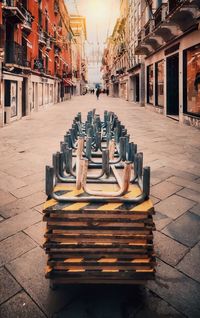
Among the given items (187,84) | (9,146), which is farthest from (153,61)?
(9,146)

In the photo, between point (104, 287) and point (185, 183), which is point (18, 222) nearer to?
point (104, 287)

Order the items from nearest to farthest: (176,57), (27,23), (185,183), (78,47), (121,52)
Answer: (185,183)
(176,57)
(27,23)
(121,52)
(78,47)

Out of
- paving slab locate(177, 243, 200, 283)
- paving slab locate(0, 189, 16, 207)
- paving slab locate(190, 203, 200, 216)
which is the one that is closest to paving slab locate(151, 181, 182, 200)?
paving slab locate(190, 203, 200, 216)

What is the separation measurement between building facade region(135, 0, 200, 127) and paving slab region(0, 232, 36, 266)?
1010 cm

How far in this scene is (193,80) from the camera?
1187 cm

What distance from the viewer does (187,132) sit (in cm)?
1077

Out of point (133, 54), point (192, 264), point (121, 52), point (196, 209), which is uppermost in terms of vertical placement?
point (121, 52)

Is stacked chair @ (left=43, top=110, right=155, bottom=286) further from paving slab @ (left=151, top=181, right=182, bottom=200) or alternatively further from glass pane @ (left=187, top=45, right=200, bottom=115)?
glass pane @ (left=187, top=45, right=200, bottom=115)

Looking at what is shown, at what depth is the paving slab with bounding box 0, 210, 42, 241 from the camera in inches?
128

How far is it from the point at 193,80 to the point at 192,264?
35.7 feet

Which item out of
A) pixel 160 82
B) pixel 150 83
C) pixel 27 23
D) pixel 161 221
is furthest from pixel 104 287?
pixel 150 83

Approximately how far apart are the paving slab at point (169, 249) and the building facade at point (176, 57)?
936 cm

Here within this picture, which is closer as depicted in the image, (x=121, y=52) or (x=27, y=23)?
(x=27, y=23)

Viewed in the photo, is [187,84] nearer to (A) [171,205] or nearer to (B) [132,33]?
(A) [171,205]
